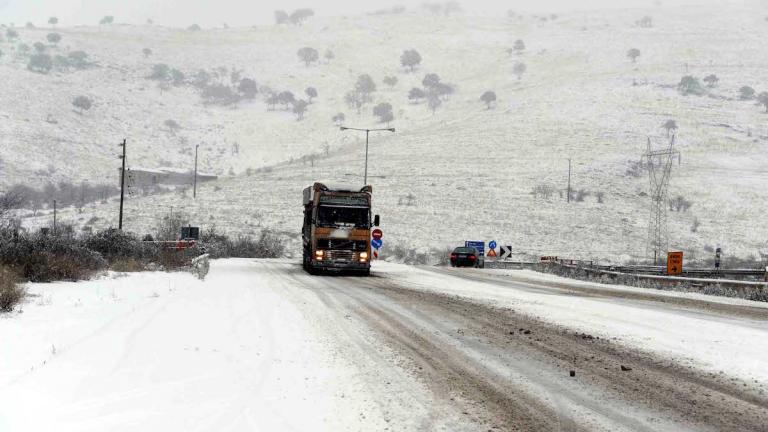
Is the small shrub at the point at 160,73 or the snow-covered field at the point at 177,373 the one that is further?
the small shrub at the point at 160,73

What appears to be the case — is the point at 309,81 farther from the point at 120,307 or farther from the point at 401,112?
the point at 120,307

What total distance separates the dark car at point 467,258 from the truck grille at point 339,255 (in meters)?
15.3

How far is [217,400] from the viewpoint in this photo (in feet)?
18.6

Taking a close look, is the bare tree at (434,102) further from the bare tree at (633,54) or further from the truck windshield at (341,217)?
the truck windshield at (341,217)

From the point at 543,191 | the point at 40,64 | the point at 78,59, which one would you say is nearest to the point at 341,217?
the point at 543,191

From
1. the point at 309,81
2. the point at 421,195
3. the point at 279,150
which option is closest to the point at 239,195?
the point at 421,195

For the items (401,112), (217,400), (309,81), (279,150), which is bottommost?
(217,400)

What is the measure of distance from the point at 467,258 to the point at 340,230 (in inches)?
620

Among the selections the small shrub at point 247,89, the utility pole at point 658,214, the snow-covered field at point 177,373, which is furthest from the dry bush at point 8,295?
the small shrub at point 247,89

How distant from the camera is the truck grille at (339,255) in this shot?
83.0 feet

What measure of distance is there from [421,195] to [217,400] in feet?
229

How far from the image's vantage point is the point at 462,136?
103m

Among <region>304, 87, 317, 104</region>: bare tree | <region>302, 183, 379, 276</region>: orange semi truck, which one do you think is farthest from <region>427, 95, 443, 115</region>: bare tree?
<region>302, 183, 379, 276</region>: orange semi truck

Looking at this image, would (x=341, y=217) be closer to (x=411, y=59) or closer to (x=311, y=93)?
(x=311, y=93)
